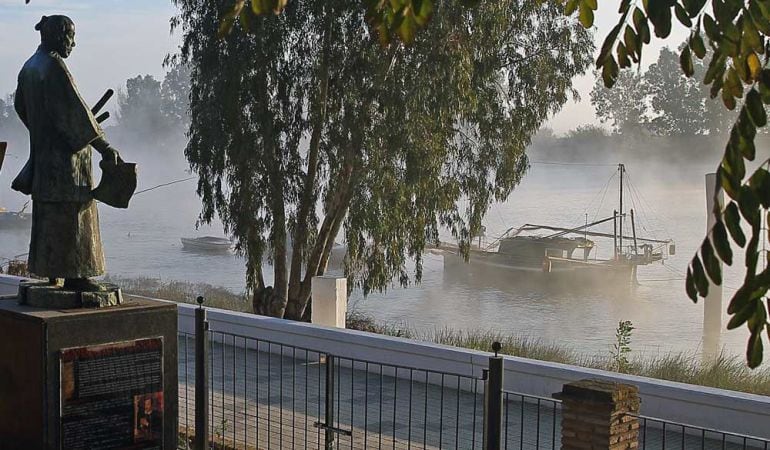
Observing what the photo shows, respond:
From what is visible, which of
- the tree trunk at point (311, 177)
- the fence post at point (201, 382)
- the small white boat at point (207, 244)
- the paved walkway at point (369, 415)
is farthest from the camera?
the small white boat at point (207, 244)

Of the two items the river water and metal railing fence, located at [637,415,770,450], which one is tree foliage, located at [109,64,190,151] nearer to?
the river water

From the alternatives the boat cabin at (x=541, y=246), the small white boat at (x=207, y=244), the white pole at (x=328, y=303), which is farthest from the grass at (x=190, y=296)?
the boat cabin at (x=541, y=246)

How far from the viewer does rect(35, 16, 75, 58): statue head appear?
20.1 ft

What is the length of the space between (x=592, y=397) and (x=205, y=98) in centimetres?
1105

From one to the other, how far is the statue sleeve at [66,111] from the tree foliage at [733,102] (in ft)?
13.4

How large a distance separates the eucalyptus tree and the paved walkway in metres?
4.99

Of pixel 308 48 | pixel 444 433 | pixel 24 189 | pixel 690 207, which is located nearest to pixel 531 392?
pixel 444 433

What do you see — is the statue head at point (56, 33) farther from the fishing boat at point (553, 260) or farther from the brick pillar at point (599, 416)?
the fishing boat at point (553, 260)

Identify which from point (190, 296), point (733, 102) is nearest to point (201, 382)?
point (733, 102)

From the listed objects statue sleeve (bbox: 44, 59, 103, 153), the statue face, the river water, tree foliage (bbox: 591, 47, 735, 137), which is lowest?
the river water

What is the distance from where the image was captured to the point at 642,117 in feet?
166

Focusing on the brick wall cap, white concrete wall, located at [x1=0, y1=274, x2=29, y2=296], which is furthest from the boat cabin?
the brick wall cap

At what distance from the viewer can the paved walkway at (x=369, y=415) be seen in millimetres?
8227

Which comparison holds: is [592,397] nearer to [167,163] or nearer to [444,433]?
[444,433]
